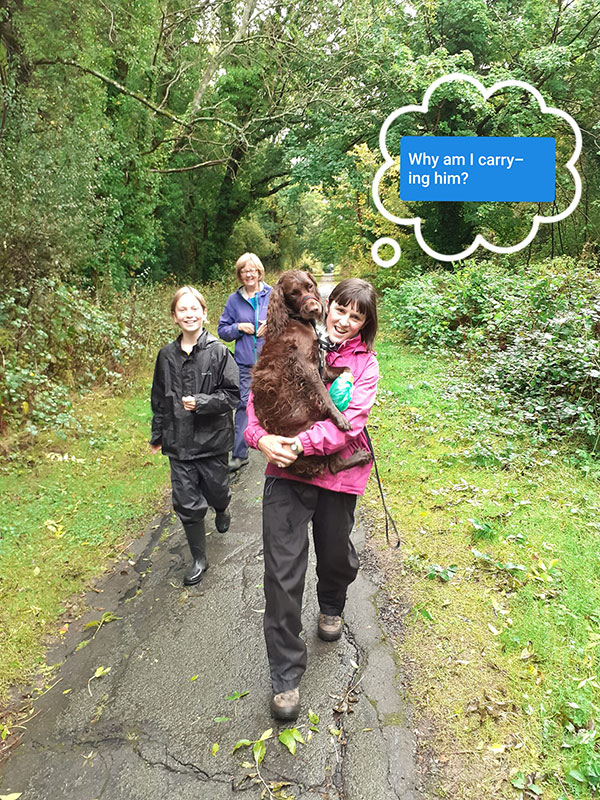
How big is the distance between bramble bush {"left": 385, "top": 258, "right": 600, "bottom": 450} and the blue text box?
1.51m

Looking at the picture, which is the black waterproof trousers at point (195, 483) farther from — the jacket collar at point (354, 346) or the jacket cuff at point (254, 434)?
the jacket collar at point (354, 346)

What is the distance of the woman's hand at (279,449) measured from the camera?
7.15ft

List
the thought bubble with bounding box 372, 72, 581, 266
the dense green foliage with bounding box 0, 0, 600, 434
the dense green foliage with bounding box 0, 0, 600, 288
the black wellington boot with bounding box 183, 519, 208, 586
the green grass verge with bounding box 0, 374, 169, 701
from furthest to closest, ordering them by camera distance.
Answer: the thought bubble with bounding box 372, 72, 581, 266, the dense green foliage with bounding box 0, 0, 600, 288, the dense green foliage with bounding box 0, 0, 600, 434, the black wellington boot with bounding box 183, 519, 208, 586, the green grass verge with bounding box 0, 374, 169, 701

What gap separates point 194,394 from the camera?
333 centimetres

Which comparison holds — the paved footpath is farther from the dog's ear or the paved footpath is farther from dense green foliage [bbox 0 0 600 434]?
dense green foliage [bbox 0 0 600 434]

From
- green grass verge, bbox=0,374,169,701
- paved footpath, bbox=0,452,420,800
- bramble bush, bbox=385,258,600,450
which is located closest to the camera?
paved footpath, bbox=0,452,420,800

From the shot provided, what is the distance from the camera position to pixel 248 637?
3021 millimetres

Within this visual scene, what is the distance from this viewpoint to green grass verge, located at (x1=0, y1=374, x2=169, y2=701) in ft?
10.5

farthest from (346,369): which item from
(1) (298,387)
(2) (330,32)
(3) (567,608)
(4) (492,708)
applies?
(2) (330,32)

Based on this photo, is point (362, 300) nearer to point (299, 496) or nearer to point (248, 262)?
point (299, 496)

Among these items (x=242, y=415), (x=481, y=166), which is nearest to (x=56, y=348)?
(x=242, y=415)

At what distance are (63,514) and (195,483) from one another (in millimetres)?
1776

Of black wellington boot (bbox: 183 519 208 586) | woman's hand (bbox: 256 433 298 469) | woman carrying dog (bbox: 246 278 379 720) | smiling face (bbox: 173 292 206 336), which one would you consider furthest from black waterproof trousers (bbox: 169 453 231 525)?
woman's hand (bbox: 256 433 298 469)

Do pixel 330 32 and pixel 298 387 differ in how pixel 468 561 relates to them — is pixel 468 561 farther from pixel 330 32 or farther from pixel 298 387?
pixel 330 32
